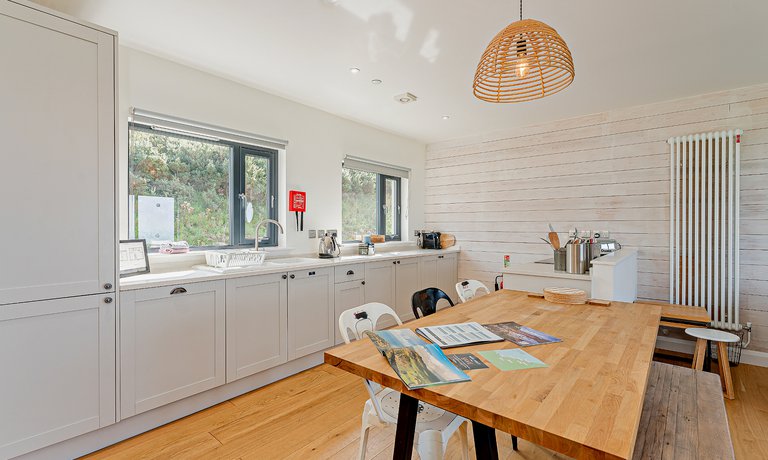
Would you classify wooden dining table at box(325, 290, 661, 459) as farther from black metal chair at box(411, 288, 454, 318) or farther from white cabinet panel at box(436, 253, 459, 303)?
white cabinet panel at box(436, 253, 459, 303)

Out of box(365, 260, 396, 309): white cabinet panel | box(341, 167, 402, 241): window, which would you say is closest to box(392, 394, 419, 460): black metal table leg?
box(365, 260, 396, 309): white cabinet panel

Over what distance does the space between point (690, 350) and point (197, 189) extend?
15.7 ft

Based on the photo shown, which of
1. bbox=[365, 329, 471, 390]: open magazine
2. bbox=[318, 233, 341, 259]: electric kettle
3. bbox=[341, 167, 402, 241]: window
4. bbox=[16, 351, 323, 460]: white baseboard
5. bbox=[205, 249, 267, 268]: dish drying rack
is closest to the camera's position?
bbox=[365, 329, 471, 390]: open magazine

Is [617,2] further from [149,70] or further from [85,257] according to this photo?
[85,257]

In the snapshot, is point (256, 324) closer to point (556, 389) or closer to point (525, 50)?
point (556, 389)

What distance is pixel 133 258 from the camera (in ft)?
7.66

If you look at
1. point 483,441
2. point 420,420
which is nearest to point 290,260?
point 420,420

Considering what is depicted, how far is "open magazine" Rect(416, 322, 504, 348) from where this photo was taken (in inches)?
53.1

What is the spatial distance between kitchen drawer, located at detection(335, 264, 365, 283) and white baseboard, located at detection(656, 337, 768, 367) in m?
3.09

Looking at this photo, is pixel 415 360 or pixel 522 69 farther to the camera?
pixel 522 69

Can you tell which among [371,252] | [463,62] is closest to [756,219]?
[463,62]

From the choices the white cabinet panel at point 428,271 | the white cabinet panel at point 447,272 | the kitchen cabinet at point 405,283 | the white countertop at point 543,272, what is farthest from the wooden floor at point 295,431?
the white cabinet panel at point 447,272

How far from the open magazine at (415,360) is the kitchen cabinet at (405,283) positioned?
8.47 feet

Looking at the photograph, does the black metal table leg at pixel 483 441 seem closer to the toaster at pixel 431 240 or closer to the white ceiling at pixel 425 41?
the white ceiling at pixel 425 41
